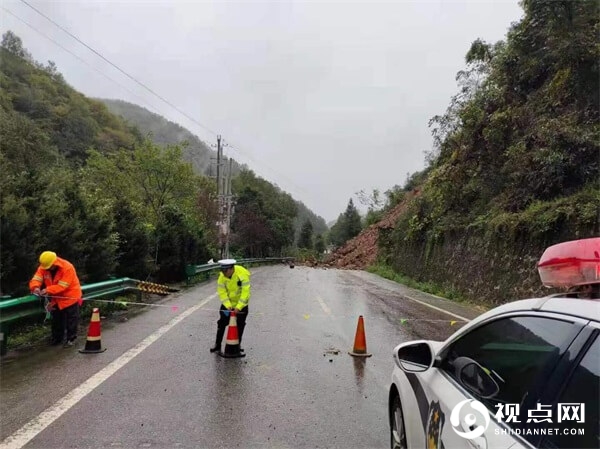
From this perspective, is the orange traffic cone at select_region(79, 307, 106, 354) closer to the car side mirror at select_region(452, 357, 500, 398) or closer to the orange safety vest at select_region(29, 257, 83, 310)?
the orange safety vest at select_region(29, 257, 83, 310)

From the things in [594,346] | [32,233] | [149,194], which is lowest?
[594,346]

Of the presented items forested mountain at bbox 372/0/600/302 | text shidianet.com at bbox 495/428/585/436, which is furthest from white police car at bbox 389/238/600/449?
forested mountain at bbox 372/0/600/302

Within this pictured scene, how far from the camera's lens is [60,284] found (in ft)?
26.6

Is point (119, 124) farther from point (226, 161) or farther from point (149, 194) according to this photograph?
point (149, 194)

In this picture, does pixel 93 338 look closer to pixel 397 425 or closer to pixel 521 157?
pixel 397 425

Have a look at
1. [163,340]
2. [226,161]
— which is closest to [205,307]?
[163,340]

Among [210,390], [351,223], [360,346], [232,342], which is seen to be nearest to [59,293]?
[232,342]

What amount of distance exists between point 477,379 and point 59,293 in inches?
284

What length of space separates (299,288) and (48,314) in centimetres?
1210

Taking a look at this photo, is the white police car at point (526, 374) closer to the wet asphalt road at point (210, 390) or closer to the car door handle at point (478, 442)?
the car door handle at point (478, 442)

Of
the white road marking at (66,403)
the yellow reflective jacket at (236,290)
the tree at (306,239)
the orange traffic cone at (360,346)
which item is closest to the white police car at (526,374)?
the white road marking at (66,403)

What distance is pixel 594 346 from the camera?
1.96 metres

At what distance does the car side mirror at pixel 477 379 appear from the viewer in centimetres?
248

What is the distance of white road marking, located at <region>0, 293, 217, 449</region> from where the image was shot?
170 inches
